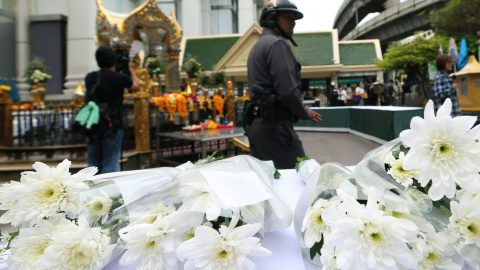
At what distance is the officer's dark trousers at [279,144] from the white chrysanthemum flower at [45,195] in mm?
2383

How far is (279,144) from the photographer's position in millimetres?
3154

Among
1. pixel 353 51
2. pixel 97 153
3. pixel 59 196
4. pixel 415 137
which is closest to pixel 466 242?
pixel 415 137

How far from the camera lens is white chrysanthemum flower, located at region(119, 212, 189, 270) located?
775mm

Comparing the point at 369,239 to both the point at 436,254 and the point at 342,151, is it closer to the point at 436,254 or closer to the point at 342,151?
the point at 436,254

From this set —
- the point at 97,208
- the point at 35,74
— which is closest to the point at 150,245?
the point at 97,208

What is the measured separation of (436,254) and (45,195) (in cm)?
89

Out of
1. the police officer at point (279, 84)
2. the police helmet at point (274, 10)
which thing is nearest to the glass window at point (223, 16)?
the police helmet at point (274, 10)

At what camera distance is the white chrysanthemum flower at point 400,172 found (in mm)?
807

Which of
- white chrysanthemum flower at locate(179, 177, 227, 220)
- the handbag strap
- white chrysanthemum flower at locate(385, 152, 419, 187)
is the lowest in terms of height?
white chrysanthemum flower at locate(179, 177, 227, 220)

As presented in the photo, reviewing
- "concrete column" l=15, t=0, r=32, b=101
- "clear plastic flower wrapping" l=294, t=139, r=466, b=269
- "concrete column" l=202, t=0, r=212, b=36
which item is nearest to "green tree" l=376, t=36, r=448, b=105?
"concrete column" l=202, t=0, r=212, b=36

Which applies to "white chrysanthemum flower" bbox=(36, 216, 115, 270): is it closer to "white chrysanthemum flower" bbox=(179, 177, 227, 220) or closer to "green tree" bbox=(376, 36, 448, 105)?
"white chrysanthemum flower" bbox=(179, 177, 227, 220)

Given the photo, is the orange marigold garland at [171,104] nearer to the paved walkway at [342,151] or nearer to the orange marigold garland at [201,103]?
the orange marigold garland at [201,103]

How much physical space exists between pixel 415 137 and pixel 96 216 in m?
0.79

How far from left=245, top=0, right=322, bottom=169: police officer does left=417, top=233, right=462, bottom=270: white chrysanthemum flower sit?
2296mm
